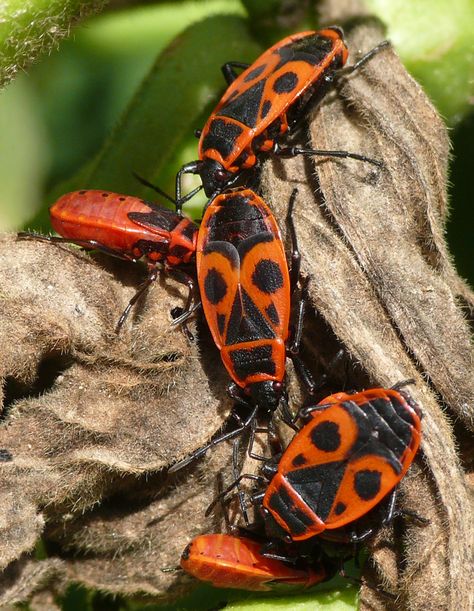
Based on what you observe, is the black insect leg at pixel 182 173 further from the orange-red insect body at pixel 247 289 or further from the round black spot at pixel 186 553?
the round black spot at pixel 186 553

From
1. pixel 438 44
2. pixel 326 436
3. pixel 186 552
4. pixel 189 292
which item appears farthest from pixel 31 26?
pixel 438 44

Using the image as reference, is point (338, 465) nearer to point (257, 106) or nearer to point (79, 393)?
point (79, 393)

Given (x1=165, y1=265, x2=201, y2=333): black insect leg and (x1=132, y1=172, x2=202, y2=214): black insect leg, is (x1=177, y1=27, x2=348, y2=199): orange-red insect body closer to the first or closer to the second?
(x1=132, y1=172, x2=202, y2=214): black insect leg

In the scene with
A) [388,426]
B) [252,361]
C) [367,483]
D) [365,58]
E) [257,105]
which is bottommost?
[367,483]

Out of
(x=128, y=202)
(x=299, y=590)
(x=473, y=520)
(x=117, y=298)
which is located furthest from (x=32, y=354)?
(x=473, y=520)

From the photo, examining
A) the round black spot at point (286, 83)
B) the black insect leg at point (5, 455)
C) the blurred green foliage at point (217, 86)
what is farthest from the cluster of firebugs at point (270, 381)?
the black insect leg at point (5, 455)

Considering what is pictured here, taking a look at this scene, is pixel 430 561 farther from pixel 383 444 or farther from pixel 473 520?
pixel 383 444

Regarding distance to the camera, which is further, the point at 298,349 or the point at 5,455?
the point at 298,349
